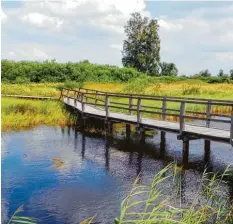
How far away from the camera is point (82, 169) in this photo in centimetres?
1305

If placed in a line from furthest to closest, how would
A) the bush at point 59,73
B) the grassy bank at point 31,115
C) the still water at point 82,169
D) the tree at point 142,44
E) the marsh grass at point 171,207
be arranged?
the tree at point 142,44
the bush at point 59,73
the grassy bank at point 31,115
the still water at point 82,169
the marsh grass at point 171,207

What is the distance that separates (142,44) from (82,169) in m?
58.5

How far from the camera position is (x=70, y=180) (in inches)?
462

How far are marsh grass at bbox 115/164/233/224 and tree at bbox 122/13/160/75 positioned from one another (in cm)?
5802

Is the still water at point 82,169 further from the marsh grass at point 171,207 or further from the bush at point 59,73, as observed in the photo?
the bush at point 59,73

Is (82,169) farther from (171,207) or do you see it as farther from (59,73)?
(59,73)

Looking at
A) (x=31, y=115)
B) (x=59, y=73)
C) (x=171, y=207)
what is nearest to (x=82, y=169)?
(x=171, y=207)

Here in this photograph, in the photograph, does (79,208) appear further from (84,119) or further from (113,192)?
(84,119)

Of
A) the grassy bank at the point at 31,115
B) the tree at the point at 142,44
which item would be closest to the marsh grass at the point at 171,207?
the grassy bank at the point at 31,115

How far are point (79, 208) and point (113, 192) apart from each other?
1.47 metres

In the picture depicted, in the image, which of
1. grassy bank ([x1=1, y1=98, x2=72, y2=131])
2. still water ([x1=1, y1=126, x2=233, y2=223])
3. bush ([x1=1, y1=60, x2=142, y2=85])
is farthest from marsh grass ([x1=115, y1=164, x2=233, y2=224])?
bush ([x1=1, y1=60, x2=142, y2=85])

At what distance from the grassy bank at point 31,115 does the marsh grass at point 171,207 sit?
36.8ft

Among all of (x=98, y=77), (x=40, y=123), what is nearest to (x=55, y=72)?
(x=98, y=77)

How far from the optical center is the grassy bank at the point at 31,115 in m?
21.5
